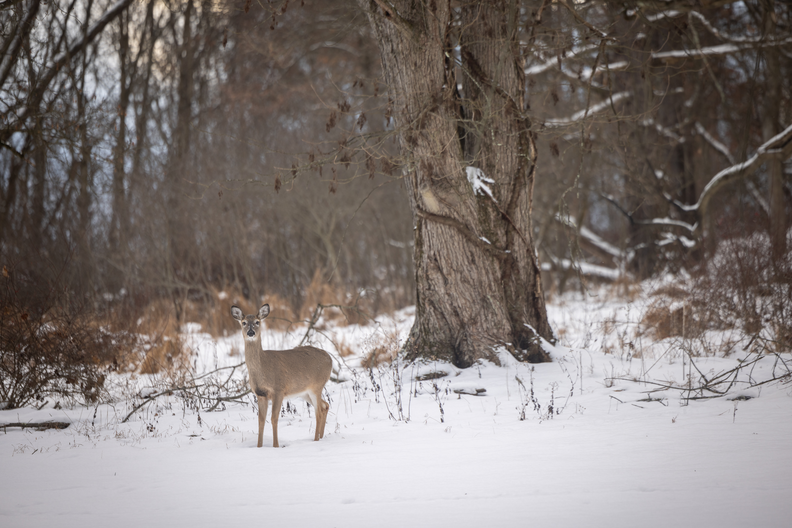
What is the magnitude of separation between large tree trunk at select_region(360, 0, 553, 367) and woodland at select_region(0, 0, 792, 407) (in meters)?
0.03

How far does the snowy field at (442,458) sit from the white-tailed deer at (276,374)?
0.28 metres

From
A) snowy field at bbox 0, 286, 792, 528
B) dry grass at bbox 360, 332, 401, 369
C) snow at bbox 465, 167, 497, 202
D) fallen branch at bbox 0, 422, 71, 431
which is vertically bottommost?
snowy field at bbox 0, 286, 792, 528

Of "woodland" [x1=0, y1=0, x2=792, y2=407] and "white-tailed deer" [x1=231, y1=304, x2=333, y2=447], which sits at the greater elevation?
"woodland" [x1=0, y1=0, x2=792, y2=407]

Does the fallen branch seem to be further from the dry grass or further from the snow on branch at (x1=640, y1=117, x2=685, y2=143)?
the snow on branch at (x1=640, y1=117, x2=685, y2=143)

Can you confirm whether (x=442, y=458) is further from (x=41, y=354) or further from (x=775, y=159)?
(x=775, y=159)

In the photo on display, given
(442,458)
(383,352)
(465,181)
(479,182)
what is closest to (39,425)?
(442,458)

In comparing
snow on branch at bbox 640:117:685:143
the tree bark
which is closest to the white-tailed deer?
the tree bark

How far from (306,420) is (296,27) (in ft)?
40.9

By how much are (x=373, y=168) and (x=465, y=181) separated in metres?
1.33

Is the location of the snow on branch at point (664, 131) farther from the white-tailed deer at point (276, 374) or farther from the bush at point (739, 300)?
the white-tailed deer at point (276, 374)

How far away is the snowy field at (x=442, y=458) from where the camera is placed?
134 inches

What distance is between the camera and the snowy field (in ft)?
11.2

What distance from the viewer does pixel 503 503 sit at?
11.4ft

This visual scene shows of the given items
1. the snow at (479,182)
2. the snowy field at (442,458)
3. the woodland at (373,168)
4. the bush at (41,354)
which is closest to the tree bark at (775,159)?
the woodland at (373,168)
